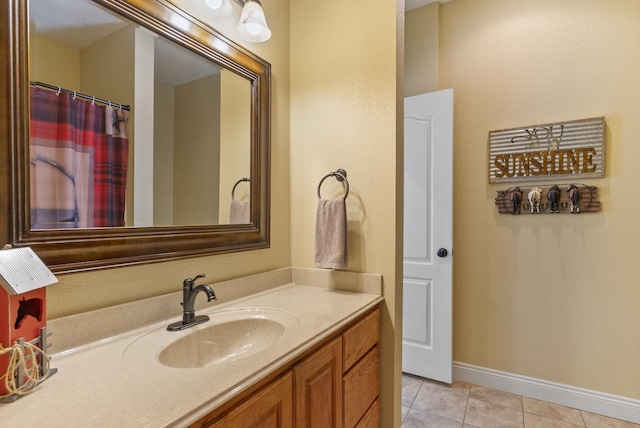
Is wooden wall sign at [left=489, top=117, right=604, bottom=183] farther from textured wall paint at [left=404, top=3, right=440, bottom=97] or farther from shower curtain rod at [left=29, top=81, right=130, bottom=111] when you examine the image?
shower curtain rod at [left=29, top=81, right=130, bottom=111]

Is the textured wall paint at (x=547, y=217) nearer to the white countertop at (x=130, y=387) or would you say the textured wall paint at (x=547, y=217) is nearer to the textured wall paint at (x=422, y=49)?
the textured wall paint at (x=422, y=49)

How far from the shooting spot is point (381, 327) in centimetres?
153

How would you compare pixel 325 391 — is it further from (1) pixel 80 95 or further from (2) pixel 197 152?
(1) pixel 80 95

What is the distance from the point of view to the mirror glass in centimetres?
89

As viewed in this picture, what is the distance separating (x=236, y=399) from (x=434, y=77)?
2427 mm

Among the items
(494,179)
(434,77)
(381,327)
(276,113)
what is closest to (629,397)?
(494,179)

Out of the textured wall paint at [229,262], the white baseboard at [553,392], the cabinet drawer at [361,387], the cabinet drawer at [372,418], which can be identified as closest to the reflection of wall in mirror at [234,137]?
the textured wall paint at [229,262]

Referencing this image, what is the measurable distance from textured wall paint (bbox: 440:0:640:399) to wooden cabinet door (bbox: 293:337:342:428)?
61.4 inches

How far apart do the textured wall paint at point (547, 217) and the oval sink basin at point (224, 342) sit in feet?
5.52

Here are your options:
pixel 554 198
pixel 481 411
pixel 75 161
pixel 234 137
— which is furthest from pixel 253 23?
pixel 481 411

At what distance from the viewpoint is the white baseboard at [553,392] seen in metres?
1.90

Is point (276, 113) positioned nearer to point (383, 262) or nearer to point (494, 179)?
point (383, 262)

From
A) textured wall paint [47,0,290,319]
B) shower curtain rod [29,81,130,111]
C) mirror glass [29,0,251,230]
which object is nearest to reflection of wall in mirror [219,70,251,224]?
mirror glass [29,0,251,230]

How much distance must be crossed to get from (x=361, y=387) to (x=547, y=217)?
5.33 ft
